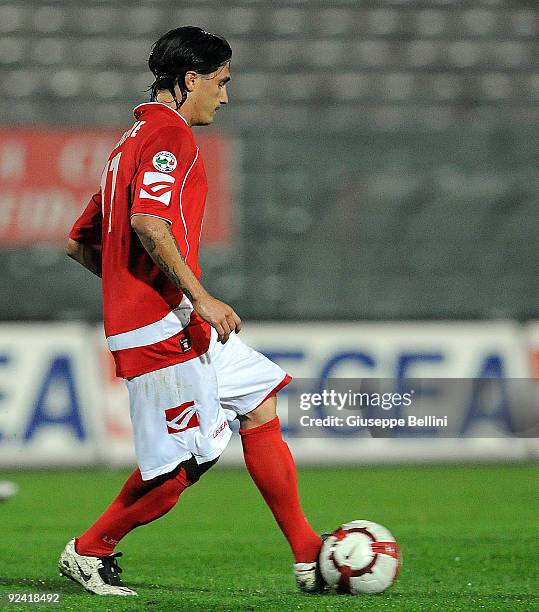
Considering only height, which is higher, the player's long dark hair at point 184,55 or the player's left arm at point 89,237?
the player's long dark hair at point 184,55

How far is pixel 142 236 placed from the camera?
3602 mm

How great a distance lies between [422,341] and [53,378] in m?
2.43

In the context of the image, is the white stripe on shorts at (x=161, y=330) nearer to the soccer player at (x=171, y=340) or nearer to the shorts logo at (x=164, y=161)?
the soccer player at (x=171, y=340)

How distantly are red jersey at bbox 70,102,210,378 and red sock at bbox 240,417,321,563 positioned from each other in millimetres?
361

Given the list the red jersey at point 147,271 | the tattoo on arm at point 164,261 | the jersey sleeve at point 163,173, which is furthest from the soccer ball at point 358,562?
the jersey sleeve at point 163,173

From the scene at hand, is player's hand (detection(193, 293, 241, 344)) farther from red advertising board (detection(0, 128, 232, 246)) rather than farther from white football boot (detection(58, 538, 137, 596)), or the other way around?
red advertising board (detection(0, 128, 232, 246))

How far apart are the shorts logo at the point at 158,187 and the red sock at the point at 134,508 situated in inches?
31.8

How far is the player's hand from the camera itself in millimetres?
3557

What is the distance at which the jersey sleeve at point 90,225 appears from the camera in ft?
13.5

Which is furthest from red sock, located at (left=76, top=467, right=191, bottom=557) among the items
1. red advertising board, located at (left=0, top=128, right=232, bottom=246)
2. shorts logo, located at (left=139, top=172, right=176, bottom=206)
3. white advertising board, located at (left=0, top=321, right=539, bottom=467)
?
red advertising board, located at (left=0, top=128, right=232, bottom=246)

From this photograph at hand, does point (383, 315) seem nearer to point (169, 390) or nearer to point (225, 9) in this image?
point (225, 9)

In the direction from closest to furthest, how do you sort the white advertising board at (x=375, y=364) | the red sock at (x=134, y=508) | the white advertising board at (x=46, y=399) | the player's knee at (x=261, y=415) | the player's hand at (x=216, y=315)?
the player's hand at (x=216, y=315) → the red sock at (x=134, y=508) → the player's knee at (x=261, y=415) → the white advertising board at (x=46, y=399) → the white advertising board at (x=375, y=364)

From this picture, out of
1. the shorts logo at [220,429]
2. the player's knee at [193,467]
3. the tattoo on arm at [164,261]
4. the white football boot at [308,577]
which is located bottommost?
the white football boot at [308,577]

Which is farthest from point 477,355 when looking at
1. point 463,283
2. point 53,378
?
point 53,378
